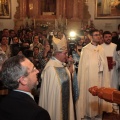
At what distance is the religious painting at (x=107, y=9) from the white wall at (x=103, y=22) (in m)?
0.22

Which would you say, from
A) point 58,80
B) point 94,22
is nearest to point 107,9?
point 94,22

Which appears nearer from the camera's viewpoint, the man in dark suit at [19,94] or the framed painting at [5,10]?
the man in dark suit at [19,94]

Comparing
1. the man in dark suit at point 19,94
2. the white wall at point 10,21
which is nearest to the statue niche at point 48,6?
the white wall at point 10,21

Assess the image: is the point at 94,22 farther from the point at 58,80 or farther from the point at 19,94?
the point at 19,94

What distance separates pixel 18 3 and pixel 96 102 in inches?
435

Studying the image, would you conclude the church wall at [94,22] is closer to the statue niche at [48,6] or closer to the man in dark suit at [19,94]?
the statue niche at [48,6]

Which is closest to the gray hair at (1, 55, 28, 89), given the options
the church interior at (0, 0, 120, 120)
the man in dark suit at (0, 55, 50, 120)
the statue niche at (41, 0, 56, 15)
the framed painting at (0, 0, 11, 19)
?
the man in dark suit at (0, 55, 50, 120)

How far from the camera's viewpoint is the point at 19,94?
1874 millimetres

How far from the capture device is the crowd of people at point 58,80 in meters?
1.85

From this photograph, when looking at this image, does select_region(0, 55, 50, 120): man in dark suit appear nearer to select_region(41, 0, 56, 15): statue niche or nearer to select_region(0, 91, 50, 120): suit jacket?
select_region(0, 91, 50, 120): suit jacket

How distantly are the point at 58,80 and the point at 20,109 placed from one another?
2.35m

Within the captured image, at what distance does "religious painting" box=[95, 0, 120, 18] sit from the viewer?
14.1 metres

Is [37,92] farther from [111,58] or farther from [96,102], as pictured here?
[111,58]

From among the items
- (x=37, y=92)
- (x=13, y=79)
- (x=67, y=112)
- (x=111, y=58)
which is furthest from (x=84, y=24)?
(x=13, y=79)
